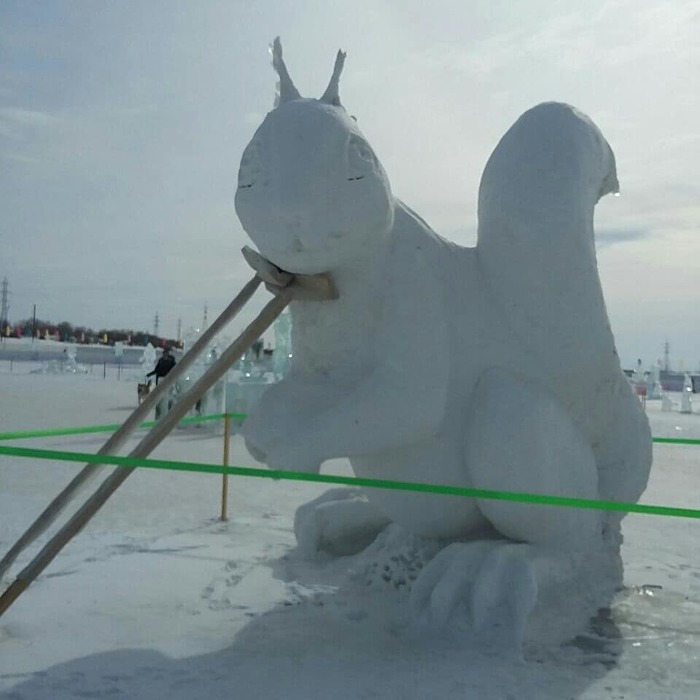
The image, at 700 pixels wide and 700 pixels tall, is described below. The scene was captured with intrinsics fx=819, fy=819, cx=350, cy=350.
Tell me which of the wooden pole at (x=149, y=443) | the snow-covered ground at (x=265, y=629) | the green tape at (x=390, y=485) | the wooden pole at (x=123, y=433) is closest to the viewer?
the green tape at (x=390, y=485)

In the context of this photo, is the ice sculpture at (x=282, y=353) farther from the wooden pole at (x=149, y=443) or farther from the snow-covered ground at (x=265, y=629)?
the wooden pole at (x=149, y=443)

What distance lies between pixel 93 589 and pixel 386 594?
132 centimetres

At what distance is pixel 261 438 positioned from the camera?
298 centimetres

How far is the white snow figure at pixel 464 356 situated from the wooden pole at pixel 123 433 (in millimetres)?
285

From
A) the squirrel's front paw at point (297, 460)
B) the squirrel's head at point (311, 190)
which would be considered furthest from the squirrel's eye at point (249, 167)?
the squirrel's front paw at point (297, 460)

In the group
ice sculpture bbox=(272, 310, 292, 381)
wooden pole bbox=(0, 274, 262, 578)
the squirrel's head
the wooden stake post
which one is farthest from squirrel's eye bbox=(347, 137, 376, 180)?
ice sculpture bbox=(272, 310, 292, 381)

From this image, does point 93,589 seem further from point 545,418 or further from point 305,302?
point 545,418

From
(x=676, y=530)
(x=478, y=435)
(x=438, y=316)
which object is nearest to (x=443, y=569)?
(x=478, y=435)

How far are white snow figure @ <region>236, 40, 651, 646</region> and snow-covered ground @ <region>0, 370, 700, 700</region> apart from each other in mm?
227

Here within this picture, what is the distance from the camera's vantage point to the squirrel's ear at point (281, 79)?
123 inches

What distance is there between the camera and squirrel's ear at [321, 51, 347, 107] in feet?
10.1

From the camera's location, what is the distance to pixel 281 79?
10.4ft

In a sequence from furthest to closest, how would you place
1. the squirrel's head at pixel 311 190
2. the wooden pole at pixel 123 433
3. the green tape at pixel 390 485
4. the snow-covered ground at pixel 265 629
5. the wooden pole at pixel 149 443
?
the wooden pole at pixel 123 433
the wooden pole at pixel 149 443
the squirrel's head at pixel 311 190
the snow-covered ground at pixel 265 629
the green tape at pixel 390 485

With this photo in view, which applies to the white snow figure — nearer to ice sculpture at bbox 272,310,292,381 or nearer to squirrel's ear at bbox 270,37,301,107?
squirrel's ear at bbox 270,37,301,107
